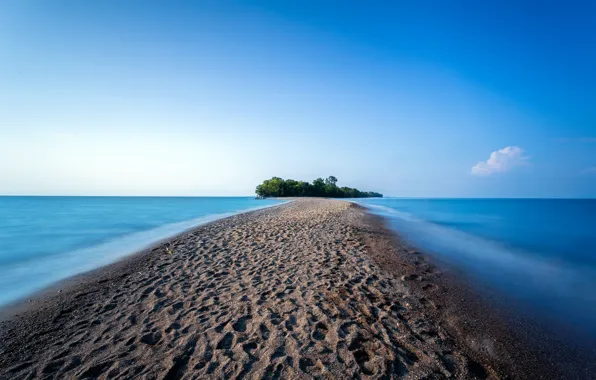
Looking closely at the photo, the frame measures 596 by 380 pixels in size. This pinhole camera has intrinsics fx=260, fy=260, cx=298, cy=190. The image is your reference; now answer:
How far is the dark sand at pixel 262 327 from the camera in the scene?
151 inches

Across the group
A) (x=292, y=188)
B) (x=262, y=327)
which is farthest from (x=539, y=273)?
(x=292, y=188)

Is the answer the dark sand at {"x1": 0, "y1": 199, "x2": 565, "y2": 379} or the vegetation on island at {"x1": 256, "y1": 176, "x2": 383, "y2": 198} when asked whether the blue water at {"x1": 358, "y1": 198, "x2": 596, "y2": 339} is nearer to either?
the dark sand at {"x1": 0, "y1": 199, "x2": 565, "y2": 379}

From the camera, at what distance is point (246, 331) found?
4.65m

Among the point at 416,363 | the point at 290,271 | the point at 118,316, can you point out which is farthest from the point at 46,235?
the point at 416,363

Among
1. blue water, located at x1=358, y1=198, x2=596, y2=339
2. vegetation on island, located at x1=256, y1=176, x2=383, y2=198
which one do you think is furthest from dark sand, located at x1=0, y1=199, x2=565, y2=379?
vegetation on island, located at x1=256, y1=176, x2=383, y2=198

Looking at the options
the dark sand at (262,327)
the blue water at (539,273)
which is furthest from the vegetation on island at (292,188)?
the dark sand at (262,327)

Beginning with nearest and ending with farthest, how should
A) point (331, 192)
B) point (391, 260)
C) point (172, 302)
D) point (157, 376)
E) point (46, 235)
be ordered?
1. point (157, 376)
2. point (172, 302)
3. point (391, 260)
4. point (46, 235)
5. point (331, 192)

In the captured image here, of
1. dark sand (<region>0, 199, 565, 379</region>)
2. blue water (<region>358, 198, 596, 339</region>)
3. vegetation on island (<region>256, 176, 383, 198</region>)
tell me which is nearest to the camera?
dark sand (<region>0, 199, 565, 379</region>)

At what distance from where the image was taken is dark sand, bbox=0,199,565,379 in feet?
12.6

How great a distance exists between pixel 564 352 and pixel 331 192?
114m

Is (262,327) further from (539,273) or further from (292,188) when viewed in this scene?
(292,188)

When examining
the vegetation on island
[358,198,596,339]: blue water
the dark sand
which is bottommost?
[358,198,596,339]: blue water

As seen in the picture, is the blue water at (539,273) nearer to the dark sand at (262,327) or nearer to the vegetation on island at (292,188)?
the dark sand at (262,327)

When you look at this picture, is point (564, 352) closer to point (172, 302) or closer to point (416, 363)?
point (416, 363)
